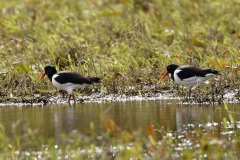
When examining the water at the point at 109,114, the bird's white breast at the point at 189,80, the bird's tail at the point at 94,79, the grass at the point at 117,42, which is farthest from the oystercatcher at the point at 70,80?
the bird's white breast at the point at 189,80

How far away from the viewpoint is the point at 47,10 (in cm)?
2025

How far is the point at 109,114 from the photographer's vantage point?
10383 mm

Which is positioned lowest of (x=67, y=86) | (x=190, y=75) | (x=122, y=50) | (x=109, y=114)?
(x=109, y=114)

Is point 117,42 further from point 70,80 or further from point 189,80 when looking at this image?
point 189,80

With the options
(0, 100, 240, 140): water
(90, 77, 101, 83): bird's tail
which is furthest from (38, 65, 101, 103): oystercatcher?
(0, 100, 240, 140): water

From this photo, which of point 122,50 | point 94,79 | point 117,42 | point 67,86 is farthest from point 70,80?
point 117,42

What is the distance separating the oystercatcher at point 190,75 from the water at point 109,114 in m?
0.55

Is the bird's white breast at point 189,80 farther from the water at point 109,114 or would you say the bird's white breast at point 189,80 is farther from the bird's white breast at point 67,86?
the bird's white breast at point 67,86

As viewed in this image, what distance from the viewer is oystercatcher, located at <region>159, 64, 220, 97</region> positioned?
11.9 m

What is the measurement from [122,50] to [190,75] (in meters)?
2.86

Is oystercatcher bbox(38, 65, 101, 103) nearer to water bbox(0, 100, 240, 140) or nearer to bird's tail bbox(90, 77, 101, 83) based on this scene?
bird's tail bbox(90, 77, 101, 83)

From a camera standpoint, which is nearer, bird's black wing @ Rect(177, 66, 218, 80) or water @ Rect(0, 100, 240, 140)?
water @ Rect(0, 100, 240, 140)

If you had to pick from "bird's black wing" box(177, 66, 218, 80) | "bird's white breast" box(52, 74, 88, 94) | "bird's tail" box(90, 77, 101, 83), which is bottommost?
"bird's white breast" box(52, 74, 88, 94)

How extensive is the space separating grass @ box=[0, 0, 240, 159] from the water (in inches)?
19.3
